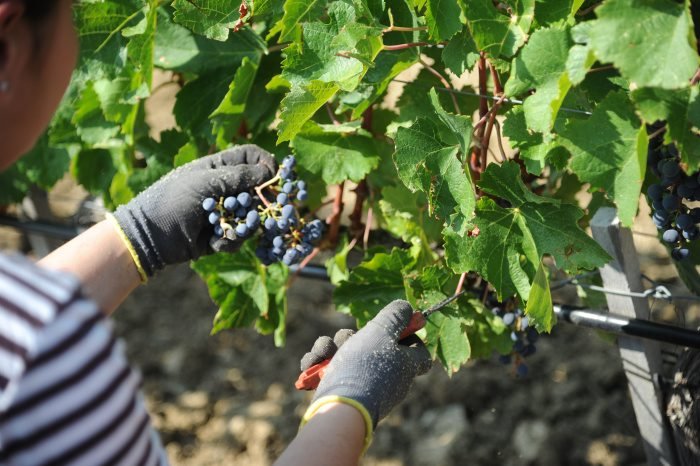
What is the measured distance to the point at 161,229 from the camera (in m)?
1.99

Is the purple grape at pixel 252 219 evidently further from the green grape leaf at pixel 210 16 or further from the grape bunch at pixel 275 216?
the green grape leaf at pixel 210 16

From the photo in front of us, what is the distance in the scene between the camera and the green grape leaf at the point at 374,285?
2.09 meters

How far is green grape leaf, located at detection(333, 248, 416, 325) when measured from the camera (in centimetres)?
209

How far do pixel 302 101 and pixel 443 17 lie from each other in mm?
337

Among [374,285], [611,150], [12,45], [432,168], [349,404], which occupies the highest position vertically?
[12,45]

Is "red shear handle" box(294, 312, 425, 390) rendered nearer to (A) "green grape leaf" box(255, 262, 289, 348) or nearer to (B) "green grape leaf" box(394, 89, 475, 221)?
(B) "green grape leaf" box(394, 89, 475, 221)

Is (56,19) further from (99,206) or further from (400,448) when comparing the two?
(99,206)

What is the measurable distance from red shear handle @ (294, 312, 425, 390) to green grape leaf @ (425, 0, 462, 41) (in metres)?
0.57

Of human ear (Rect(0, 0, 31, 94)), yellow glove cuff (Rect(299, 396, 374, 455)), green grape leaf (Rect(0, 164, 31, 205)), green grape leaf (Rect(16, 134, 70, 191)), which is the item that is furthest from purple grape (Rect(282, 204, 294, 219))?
green grape leaf (Rect(0, 164, 31, 205))

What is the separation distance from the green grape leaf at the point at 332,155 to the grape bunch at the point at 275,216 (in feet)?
0.20

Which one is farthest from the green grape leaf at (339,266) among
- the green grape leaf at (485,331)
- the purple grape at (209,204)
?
the purple grape at (209,204)

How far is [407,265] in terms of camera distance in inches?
83.7

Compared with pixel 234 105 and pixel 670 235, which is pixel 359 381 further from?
pixel 234 105

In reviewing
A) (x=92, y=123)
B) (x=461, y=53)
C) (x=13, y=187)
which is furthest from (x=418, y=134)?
(x=13, y=187)
